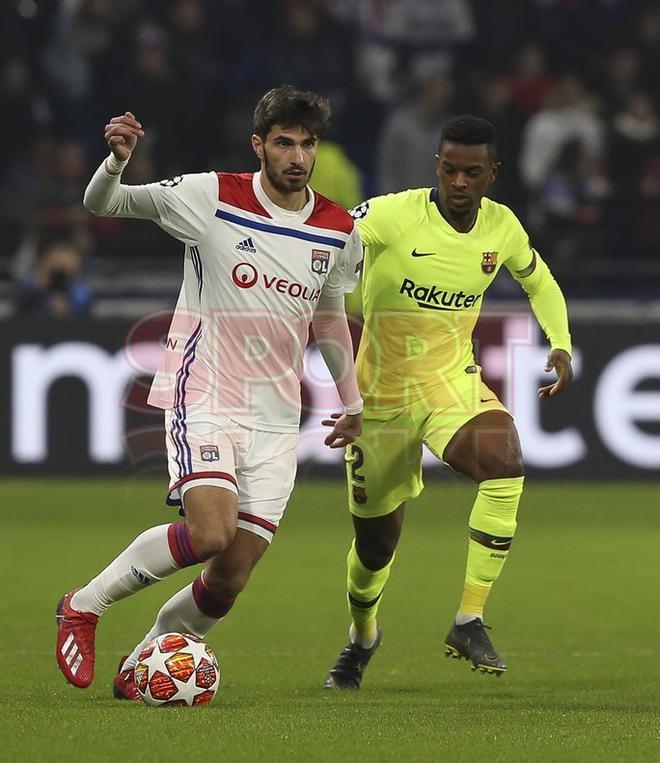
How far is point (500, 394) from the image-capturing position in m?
13.8

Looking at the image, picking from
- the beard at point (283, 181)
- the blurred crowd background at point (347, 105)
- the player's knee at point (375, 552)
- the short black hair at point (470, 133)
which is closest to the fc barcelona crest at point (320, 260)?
the beard at point (283, 181)

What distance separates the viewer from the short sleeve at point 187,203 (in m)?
6.14

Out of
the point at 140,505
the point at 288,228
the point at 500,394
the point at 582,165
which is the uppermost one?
the point at 582,165

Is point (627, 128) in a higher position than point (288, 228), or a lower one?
higher

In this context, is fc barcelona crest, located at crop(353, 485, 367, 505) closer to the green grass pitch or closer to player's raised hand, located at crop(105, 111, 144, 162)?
the green grass pitch

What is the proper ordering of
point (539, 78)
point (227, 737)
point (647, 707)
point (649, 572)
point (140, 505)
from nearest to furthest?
1. point (227, 737)
2. point (647, 707)
3. point (649, 572)
4. point (140, 505)
5. point (539, 78)

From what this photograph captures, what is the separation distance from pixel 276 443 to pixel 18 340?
8115 mm

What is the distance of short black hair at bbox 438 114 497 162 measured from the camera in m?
6.95

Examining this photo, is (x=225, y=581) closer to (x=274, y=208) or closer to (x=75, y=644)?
(x=75, y=644)

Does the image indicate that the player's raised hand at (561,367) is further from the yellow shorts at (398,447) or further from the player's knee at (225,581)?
the player's knee at (225,581)

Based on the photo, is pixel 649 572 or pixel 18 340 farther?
pixel 18 340

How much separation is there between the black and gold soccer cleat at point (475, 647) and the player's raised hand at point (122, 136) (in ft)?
7.62

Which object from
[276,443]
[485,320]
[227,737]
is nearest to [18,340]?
[485,320]

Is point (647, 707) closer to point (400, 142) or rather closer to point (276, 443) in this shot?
point (276, 443)
